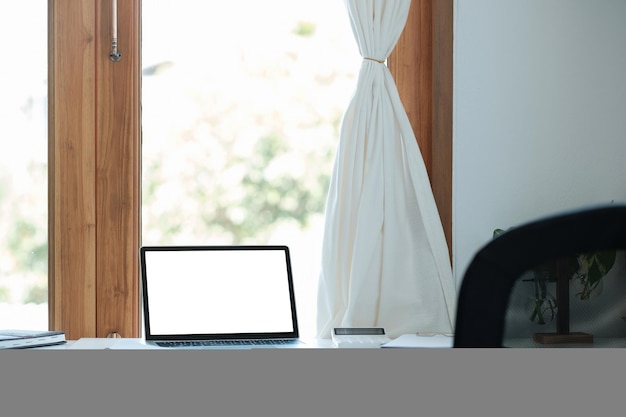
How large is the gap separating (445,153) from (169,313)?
0.94 meters

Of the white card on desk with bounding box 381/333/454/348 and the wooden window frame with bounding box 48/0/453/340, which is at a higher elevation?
the wooden window frame with bounding box 48/0/453/340

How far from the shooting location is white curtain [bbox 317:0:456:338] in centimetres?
203

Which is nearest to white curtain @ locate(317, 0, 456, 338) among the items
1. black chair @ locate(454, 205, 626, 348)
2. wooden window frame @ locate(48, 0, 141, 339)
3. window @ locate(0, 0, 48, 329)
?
wooden window frame @ locate(48, 0, 141, 339)

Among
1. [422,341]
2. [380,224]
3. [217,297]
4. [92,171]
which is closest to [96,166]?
[92,171]

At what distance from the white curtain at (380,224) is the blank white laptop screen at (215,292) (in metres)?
0.14

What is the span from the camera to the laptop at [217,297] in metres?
1.92

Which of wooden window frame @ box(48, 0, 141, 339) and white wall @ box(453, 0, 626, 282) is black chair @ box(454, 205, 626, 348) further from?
wooden window frame @ box(48, 0, 141, 339)

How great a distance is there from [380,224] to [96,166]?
868 mm

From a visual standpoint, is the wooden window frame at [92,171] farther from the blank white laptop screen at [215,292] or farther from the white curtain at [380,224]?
the white curtain at [380,224]

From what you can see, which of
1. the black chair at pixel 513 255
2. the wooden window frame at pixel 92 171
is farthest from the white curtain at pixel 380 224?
the black chair at pixel 513 255

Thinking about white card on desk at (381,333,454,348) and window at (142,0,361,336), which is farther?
window at (142,0,361,336)

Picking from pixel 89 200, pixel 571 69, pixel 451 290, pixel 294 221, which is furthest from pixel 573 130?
pixel 89 200

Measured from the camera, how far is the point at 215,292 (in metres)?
1.97

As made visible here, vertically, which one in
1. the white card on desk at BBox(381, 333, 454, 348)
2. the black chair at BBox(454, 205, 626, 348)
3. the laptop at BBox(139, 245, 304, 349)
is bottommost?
the white card on desk at BBox(381, 333, 454, 348)
